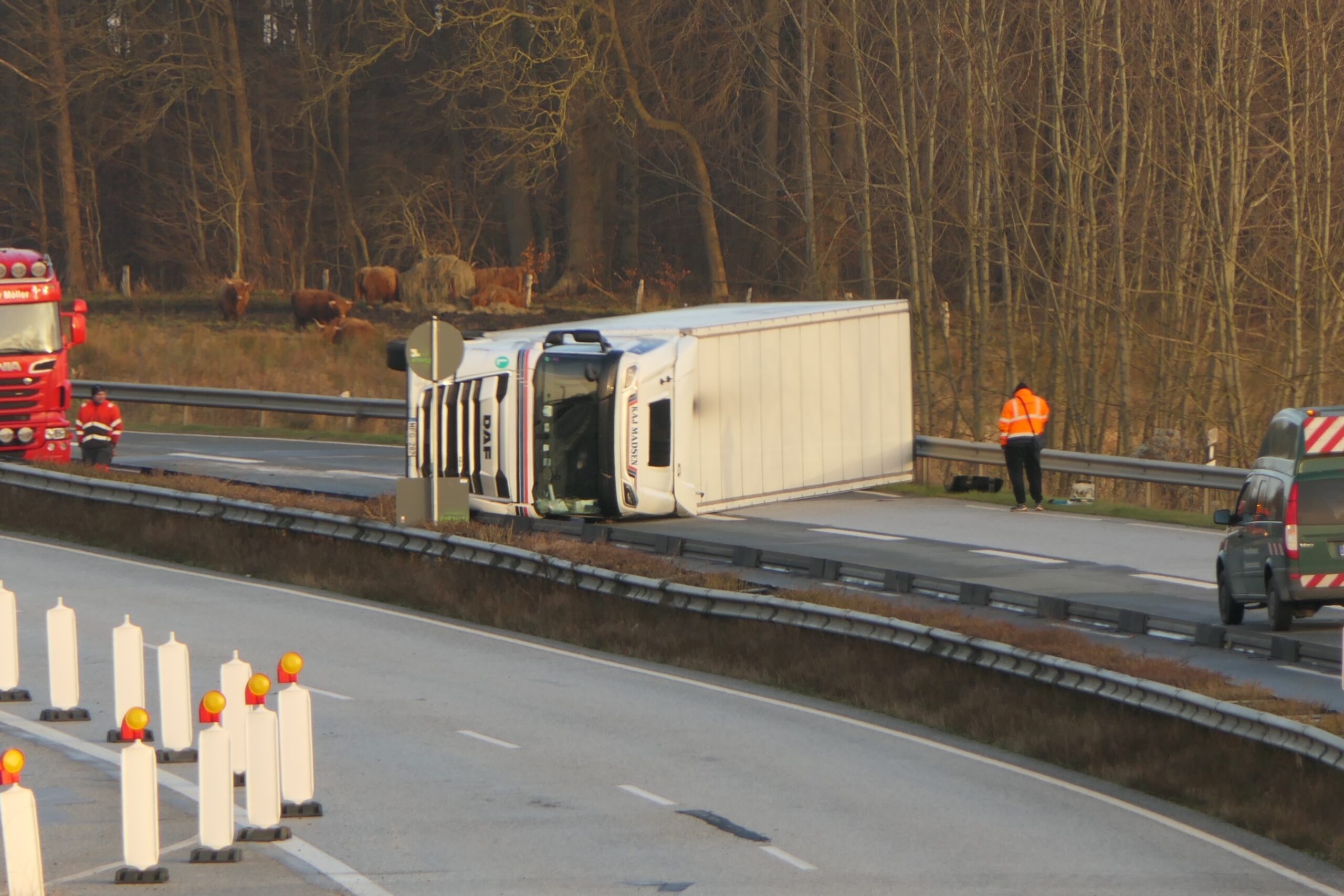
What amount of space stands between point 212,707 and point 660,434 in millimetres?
14548

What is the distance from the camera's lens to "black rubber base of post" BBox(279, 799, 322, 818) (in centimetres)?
1077

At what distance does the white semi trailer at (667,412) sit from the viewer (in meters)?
23.2

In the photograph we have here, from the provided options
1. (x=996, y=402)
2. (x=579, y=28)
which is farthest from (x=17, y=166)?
(x=996, y=402)

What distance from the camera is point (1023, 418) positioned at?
2466 cm

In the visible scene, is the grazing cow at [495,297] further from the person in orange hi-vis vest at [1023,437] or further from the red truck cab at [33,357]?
the person in orange hi-vis vest at [1023,437]

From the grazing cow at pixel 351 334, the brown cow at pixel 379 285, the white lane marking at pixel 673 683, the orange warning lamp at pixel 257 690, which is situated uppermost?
the brown cow at pixel 379 285

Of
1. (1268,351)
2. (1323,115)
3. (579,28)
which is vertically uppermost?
(579,28)

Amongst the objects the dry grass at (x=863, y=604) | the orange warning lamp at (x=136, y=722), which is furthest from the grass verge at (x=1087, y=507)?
the orange warning lamp at (x=136, y=722)

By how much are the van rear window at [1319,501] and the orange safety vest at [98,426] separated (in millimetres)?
17623

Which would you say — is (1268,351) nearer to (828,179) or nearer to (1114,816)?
(828,179)

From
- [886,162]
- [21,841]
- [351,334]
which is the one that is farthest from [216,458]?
[21,841]

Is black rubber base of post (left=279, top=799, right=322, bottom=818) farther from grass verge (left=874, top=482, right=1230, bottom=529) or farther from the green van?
grass verge (left=874, top=482, right=1230, bottom=529)

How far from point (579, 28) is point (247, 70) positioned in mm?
25448

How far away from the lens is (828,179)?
41156mm
